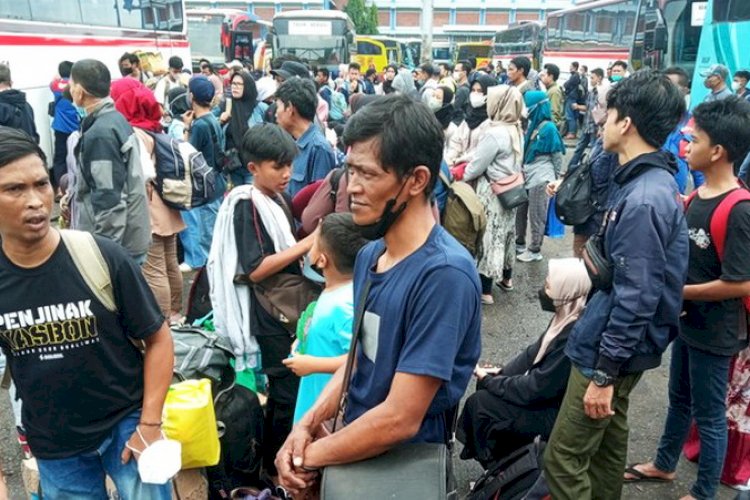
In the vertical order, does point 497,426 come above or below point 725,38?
below

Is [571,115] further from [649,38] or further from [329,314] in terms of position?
[329,314]

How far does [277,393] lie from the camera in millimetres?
3023

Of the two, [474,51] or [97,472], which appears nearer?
[97,472]

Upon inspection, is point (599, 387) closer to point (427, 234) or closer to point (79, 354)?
point (427, 234)

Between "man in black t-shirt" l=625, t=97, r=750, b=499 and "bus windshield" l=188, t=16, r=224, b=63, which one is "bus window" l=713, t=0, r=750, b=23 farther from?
"bus windshield" l=188, t=16, r=224, b=63

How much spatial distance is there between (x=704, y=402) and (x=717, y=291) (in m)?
0.54

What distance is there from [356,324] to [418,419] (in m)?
0.29

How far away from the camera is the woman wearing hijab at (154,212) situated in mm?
4082

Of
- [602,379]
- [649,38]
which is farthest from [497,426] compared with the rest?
[649,38]

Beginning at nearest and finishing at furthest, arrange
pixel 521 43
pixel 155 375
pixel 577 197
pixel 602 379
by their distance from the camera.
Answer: pixel 155 375
pixel 602 379
pixel 577 197
pixel 521 43

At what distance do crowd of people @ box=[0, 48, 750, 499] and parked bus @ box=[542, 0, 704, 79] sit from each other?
11.4m

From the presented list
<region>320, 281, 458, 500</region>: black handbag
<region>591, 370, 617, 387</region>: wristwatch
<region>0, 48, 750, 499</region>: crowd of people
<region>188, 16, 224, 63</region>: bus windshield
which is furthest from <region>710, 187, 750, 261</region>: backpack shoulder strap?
<region>188, 16, 224, 63</region>: bus windshield

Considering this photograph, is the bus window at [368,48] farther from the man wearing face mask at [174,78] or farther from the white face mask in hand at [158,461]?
the white face mask in hand at [158,461]

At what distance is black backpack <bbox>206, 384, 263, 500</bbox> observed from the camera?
2.72 meters
